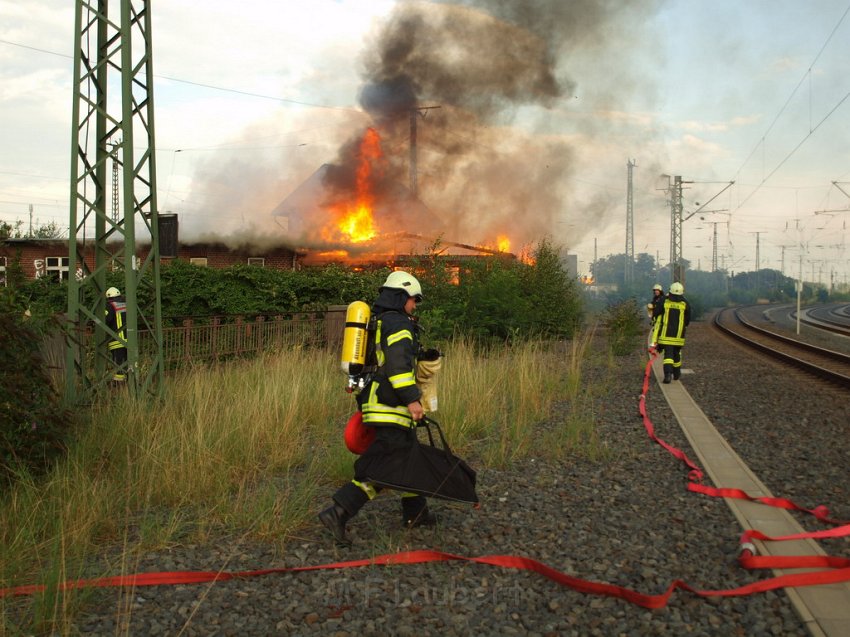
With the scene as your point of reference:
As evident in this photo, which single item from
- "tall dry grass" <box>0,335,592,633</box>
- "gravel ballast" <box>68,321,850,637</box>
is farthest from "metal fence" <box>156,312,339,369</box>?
"gravel ballast" <box>68,321,850,637</box>

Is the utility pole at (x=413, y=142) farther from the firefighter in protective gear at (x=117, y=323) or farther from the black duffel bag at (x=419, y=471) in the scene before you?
the black duffel bag at (x=419, y=471)

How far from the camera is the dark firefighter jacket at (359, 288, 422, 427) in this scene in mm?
4422

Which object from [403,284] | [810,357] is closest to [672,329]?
[810,357]

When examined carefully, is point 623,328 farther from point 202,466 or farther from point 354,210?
point 202,466

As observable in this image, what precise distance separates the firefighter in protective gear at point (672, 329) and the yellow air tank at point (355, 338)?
8894 mm

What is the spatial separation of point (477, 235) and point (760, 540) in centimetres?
2926

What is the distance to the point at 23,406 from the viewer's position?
207 inches

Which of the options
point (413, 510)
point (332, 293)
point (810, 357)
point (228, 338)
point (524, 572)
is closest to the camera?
point (524, 572)

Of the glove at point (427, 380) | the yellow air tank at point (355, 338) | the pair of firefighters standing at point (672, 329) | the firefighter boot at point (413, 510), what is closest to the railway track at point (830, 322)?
the pair of firefighters standing at point (672, 329)

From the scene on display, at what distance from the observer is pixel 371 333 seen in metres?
4.64

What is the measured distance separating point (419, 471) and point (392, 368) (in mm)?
656

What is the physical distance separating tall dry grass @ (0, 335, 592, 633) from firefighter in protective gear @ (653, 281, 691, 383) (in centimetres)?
310

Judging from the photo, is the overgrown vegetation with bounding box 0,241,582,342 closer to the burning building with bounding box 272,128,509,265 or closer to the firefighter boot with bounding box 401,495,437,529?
the burning building with bounding box 272,128,509,265

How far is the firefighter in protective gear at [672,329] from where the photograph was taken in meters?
12.4
